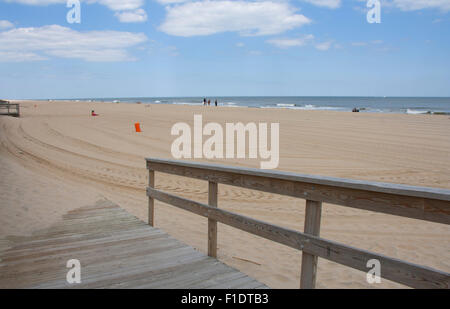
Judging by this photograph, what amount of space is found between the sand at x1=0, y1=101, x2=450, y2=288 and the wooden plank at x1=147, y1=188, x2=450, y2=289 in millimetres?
1138

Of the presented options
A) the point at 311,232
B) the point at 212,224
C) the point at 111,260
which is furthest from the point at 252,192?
the point at 311,232

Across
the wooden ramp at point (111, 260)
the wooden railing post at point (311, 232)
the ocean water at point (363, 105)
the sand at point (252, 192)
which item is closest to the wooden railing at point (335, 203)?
the wooden railing post at point (311, 232)

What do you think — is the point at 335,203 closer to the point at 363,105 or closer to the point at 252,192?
the point at 252,192

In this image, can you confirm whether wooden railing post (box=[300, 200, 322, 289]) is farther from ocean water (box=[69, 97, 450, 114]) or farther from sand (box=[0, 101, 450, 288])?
ocean water (box=[69, 97, 450, 114])

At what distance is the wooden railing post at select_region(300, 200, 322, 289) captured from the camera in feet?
9.33

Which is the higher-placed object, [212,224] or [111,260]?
[212,224]

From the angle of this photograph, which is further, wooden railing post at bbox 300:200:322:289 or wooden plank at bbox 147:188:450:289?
wooden railing post at bbox 300:200:322:289

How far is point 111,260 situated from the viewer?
390 cm

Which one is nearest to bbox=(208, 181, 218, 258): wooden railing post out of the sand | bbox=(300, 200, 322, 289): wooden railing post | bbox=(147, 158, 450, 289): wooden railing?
bbox=(147, 158, 450, 289): wooden railing

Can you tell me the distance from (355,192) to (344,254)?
1.57ft

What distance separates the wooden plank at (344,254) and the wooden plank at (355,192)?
0.33 metres

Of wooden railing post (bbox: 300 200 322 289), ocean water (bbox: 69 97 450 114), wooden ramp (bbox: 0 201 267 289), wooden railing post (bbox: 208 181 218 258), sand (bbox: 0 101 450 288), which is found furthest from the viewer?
ocean water (bbox: 69 97 450 114)

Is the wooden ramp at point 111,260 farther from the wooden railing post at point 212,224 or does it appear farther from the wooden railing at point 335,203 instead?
the wooden railing at point 335,203

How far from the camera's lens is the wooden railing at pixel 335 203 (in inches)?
87.5
